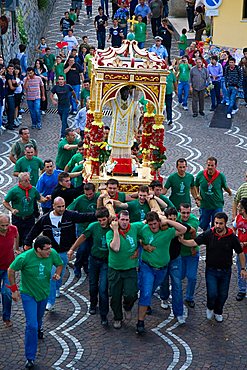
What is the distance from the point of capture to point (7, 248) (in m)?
11.4

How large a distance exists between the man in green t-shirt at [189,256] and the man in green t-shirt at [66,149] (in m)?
4.33

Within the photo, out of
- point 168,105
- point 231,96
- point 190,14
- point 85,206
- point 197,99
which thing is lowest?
point 85,206

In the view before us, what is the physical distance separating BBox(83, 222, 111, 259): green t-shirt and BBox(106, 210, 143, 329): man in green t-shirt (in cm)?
29

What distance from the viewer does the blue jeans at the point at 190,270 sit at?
12.2 metres

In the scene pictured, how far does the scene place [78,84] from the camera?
2459 centimetres

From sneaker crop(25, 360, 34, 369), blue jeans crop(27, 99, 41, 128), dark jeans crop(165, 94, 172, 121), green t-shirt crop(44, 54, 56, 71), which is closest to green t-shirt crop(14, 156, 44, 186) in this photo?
sneaker crop(25, 360, 34, 369)

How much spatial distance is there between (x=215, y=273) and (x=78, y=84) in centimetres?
1387

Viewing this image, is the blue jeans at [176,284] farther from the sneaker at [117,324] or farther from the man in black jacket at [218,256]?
the sneaker at [117,324]

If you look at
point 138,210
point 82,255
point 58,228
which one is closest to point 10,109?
point 82,255

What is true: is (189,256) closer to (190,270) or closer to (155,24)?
(190,270)

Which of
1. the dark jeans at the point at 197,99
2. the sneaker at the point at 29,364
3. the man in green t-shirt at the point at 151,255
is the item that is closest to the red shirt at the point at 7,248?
the sneaker at the point at 29,364

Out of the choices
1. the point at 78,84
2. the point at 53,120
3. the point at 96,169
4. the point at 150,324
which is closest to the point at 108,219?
the point at 150,324

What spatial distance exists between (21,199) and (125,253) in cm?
272

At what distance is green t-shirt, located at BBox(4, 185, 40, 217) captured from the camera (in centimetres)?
1331
